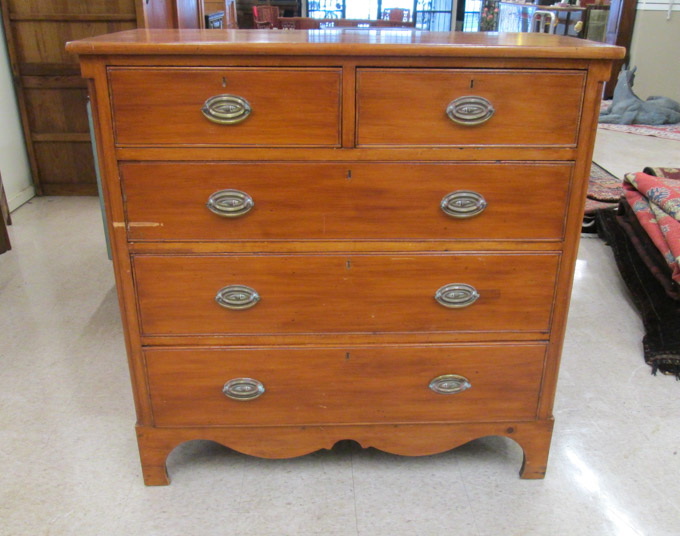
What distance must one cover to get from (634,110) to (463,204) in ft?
17.6

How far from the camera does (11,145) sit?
3.48 meters

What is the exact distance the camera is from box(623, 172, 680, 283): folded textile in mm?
2244

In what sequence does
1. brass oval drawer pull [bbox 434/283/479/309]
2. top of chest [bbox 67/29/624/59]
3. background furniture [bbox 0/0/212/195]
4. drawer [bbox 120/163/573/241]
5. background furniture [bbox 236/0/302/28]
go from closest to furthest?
1. top of chest [bbox 67/29/624/59]
2. drawer [bbox 120/163/573/241]
3. brass oval drawer pull [bbox 434/283/479/309]
4. background furniture [bbox 0/0/212/195]
5. background furniture [bbox 236/0/302/28]

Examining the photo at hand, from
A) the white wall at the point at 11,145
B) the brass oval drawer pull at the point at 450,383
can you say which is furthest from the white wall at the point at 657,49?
the brass oval drawer pull at the point at 450,383

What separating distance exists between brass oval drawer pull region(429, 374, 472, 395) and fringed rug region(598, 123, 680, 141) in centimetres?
468

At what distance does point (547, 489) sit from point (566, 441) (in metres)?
0.22

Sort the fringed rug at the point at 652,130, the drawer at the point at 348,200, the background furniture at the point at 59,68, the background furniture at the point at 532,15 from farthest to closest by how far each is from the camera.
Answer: the background furniture at the point at 532,15 < the fringed rug at the point at 652,130 < the background furniture at the point at 59,68 < the drawer at the point at 348,200

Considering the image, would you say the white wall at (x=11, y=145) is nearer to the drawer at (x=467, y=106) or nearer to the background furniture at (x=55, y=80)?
the background furniture at (x=55, y=80)

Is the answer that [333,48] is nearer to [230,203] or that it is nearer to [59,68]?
[230,203]

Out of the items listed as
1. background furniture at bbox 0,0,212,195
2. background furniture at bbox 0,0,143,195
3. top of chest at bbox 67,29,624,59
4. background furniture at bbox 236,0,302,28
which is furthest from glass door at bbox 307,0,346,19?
top of chest at bbox 67,29,624,59

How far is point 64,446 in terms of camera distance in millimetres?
1666

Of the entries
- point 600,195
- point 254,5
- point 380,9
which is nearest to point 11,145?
point 600,195

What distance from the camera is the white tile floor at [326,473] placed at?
1434 mm

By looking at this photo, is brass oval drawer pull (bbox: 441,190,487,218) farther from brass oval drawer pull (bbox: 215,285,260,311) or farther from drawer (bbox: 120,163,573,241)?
brass oval drawer pull (bbox: 215,285,260,311)
